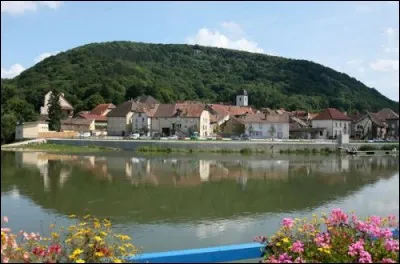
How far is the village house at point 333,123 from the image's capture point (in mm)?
50344

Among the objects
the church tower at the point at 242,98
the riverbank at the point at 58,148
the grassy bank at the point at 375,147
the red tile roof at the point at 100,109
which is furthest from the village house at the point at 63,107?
the grassy bank at the point at 375,147

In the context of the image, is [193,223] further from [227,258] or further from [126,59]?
[126,59]

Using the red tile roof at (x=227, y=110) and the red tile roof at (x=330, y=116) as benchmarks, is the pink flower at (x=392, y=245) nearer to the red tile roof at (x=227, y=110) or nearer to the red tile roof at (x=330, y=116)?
the red tile roof at (x=330, y=116)

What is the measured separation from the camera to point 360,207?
425 inches

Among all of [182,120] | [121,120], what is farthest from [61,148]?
[121,120]

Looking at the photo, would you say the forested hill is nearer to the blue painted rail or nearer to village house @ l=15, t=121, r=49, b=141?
village house @ l=15, t=121, r=49, b=141

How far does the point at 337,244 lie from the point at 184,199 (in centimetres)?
919

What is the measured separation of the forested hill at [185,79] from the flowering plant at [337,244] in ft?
196

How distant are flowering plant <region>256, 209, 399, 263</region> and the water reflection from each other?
18.7 feet

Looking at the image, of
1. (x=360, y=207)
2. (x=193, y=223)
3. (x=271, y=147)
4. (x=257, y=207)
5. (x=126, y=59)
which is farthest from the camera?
(x=126, y=59)

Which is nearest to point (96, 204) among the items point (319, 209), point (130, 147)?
point (319, 209)

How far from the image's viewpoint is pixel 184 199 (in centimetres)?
1299

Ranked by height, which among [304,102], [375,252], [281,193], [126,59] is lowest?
[281,193]

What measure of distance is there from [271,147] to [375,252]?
105 feet
